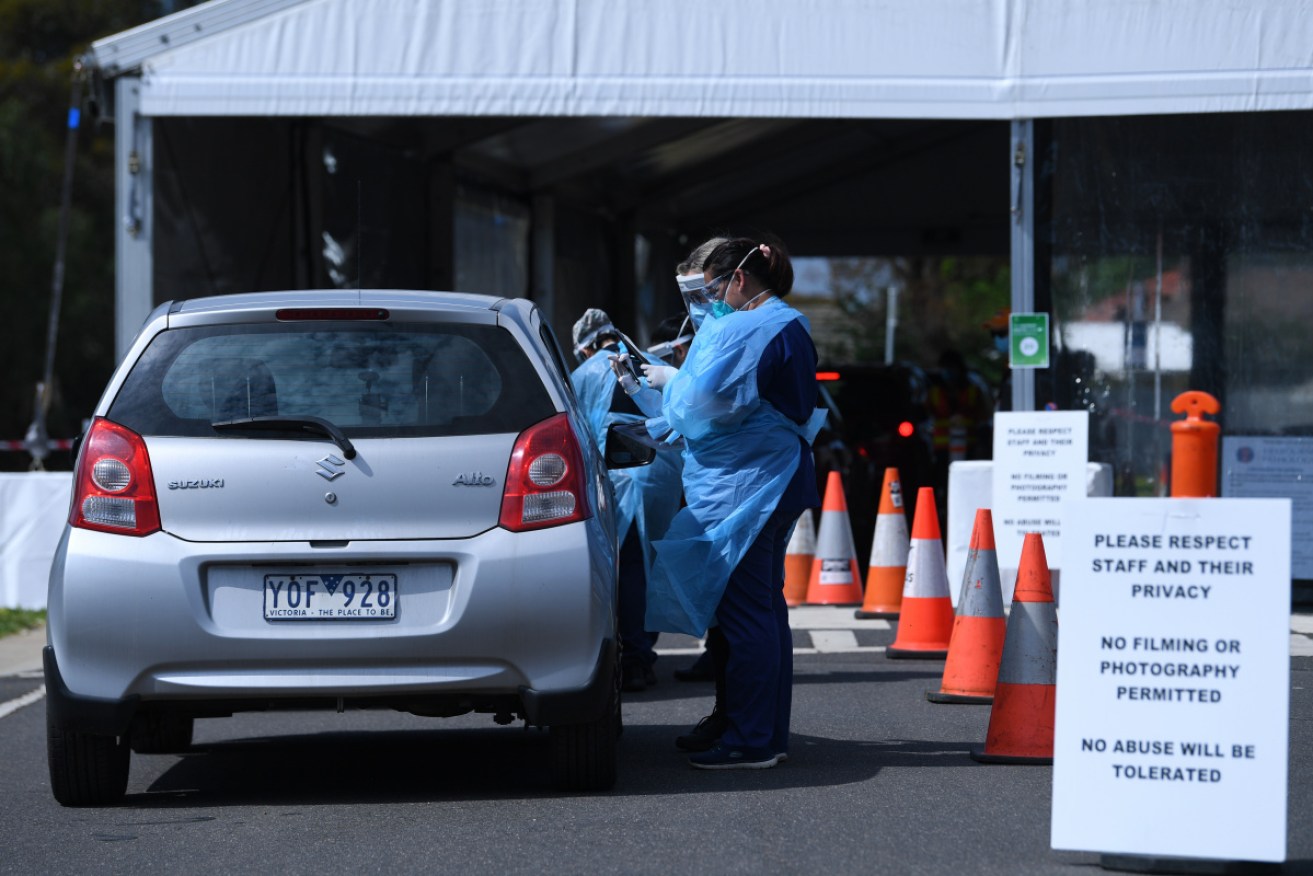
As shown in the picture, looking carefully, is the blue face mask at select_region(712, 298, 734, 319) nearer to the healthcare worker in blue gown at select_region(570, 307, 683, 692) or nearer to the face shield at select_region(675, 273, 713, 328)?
the face shield at select_region(675, 273, 713, 328)

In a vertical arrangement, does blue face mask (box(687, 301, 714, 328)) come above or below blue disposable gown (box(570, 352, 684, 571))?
above

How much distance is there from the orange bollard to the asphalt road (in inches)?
39.7

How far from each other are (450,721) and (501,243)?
10772mm

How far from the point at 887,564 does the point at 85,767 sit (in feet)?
21.7

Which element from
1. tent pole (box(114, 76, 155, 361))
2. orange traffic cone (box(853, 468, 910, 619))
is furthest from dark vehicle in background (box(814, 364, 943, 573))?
tent pole (box(114, 76, 155, 361))

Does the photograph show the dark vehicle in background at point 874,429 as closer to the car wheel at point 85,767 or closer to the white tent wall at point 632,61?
the white tent wall at point 632,61

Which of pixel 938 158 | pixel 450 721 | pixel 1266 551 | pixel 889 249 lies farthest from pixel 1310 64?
pixel 889 249

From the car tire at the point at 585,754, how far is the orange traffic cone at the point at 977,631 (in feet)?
6.81

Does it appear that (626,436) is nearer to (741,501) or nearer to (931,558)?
(741,501)

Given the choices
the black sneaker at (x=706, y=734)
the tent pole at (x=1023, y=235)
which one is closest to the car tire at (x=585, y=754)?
the black sneaker at (x=706, y=734)

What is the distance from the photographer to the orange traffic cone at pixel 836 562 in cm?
1294

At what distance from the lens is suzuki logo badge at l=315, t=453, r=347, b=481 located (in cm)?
608

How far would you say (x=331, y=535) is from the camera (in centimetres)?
605

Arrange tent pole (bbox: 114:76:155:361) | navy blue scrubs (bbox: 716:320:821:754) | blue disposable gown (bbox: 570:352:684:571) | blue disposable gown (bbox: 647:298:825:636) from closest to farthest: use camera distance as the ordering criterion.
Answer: blue disposable gown (bbox: 647:298:825:636) < navy blue scrubs (bbox: 716:320:821:754) < blue disposable gown (bbox: 570:352:684:571) < tent pole (bbox: 114:76:155:361)
